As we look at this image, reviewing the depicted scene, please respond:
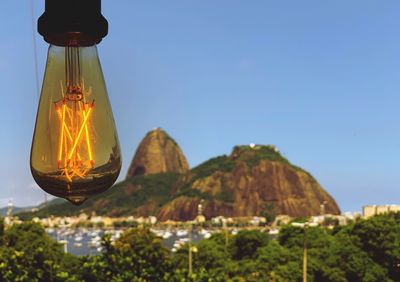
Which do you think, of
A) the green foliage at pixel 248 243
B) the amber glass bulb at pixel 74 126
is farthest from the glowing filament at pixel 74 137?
the green foliage at pixel 248 243

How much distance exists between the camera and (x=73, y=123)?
61.1 inches

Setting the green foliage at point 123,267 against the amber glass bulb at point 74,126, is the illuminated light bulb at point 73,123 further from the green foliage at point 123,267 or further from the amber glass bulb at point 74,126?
the green foliage at point 123,267

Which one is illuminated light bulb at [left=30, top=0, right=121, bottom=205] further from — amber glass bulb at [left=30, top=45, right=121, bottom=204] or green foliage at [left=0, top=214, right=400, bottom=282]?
green foliage at [left=0, top=214, right=400, bottom=282]

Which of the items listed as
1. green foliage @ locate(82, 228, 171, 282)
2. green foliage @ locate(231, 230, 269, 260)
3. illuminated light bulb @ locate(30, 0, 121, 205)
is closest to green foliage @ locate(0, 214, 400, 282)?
green foliage @ locate(231, 230, 269, 260)

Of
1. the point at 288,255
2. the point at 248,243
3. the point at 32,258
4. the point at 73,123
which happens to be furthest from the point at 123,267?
the point at 248,243

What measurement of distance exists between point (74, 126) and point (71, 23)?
0.28 meters

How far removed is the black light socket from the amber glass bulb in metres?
0.02

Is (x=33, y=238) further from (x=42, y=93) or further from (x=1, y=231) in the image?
(x=42, y=93)

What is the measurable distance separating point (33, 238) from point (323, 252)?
22117 millimetres

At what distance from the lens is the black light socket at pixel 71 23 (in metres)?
1.55

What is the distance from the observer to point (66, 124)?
61.2 inches

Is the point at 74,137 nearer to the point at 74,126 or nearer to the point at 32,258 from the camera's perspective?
the point at 74,126

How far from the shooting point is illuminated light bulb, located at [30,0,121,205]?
1.54 meters

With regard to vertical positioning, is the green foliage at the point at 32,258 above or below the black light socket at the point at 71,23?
below
